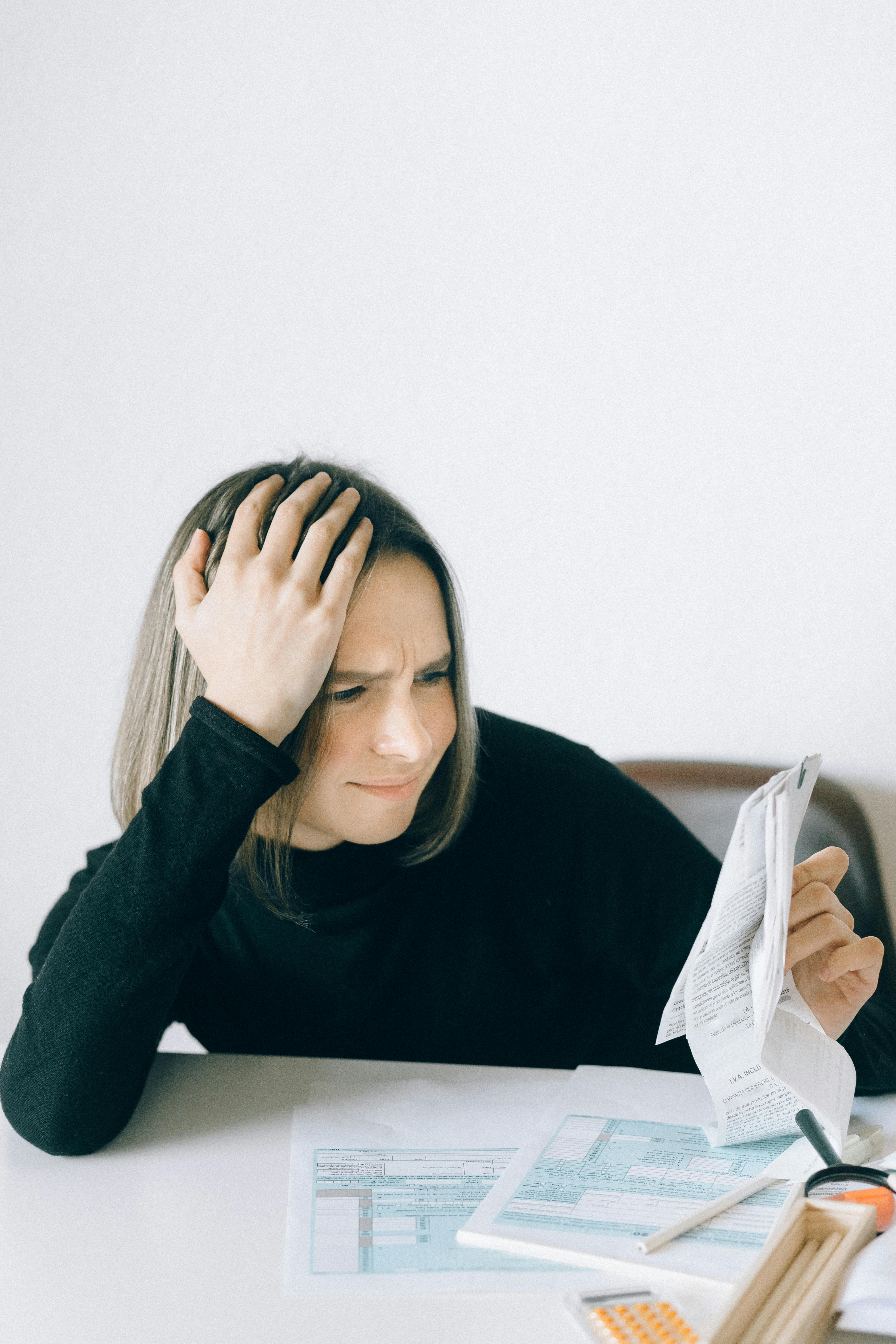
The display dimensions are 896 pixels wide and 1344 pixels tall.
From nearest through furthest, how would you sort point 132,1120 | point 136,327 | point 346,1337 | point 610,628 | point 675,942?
point 346,1337, point 132,1120, point 675,942, point 610,628, point 136,327

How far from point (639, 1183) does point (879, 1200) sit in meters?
0.17

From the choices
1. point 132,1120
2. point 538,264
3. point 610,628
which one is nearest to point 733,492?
→ point 610,628

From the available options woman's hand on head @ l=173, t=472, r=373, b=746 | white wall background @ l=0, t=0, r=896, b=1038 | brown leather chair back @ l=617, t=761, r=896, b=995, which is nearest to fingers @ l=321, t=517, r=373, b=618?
woman's hand on head @ l=173, t=472, r=373, b=746

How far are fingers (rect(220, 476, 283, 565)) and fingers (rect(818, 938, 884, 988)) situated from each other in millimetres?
594

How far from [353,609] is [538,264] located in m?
0.88

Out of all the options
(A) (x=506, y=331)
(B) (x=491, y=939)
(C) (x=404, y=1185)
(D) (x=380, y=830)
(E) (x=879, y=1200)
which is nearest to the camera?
(E) (x=879, y=1200)

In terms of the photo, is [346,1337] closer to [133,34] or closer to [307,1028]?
[307,1028]

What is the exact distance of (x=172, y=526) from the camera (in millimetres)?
1868

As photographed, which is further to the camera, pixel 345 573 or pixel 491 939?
pixel 491 939

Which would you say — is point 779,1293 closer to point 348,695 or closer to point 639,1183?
point 639,1183

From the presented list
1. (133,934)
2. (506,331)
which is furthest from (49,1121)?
(506,331)

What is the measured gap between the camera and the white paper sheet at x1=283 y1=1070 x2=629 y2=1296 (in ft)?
2.33

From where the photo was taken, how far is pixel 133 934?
92 centimetres

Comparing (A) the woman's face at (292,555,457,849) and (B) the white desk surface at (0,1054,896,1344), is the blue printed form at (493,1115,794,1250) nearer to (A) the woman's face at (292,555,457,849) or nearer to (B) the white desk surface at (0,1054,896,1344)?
(B) the white desk surface at (0,1054,896,1344)
